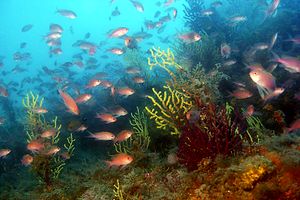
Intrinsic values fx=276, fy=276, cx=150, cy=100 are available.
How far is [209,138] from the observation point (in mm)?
4949

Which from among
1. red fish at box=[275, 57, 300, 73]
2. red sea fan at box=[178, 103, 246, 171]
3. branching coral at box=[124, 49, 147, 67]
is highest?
red fish at box=[275, 57, 300, 73]

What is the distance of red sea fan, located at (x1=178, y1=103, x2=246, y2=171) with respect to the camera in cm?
484

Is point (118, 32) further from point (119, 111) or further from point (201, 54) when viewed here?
point (119, 111)

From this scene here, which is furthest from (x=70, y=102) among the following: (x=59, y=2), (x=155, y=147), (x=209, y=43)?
(x=59, y=2)

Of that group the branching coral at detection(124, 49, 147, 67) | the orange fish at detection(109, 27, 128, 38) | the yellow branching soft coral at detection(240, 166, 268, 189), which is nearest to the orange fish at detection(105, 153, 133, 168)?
the yellow branching soft coral at detection(240, 166, 268, 189)

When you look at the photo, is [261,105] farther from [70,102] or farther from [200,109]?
[70,102]

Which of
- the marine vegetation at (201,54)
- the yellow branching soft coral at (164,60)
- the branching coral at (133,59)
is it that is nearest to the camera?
the yellow branching soft coral at (164,60)

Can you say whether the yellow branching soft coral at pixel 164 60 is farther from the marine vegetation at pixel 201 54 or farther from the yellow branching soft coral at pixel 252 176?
the marine vegetation at pixel 201 54

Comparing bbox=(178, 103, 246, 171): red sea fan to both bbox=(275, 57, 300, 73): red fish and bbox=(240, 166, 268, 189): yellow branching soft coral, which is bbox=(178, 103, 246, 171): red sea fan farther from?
bbox=(275, 57, 300, 73): red fish

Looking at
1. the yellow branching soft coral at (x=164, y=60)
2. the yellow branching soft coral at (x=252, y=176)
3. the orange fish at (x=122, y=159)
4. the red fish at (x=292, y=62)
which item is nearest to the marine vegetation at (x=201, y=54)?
the yellow branching soft coral at (x=164, y=60)

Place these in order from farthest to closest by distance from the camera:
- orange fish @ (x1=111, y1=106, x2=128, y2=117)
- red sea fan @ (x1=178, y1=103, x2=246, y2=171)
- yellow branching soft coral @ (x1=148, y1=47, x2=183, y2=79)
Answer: orange fish @ (x1=111, y1=106, x2=128, y2=117) → yellow branching soft coral @ (x1=148, y1=47, x2=183, y2=79) → red sea fan @ (x1=178, y1=103, x2=246, y2=171)

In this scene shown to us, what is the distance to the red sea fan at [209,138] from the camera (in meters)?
4.84

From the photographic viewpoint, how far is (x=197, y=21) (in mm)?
15953

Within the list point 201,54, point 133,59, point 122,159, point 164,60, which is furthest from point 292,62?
point 133,59
